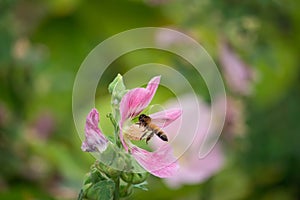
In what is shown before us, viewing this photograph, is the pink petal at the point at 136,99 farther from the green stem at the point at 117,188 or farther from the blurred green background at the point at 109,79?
the blurred green background at the point at 109,79

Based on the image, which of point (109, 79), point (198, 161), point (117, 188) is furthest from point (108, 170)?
point (109, 79)

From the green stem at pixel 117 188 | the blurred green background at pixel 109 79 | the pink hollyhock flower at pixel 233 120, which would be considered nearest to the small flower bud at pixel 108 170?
the green stem at pixel 117 188

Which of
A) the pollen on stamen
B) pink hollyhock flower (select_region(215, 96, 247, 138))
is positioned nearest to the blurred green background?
pink hollyhock flower (select_region(215, 96, 247, 138))

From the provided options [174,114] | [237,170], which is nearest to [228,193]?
[237,170]

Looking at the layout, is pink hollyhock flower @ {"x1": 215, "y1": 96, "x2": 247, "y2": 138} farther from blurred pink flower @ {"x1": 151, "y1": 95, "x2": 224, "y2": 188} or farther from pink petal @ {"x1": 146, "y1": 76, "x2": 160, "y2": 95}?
pink petal @ {"x1": 146, "y1": 76, "x2": 160, "y2": 95}

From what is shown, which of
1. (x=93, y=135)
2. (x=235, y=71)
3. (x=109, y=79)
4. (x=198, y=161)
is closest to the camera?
(x=93, y=135)

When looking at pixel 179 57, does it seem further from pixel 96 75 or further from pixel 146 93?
pixel 146 93

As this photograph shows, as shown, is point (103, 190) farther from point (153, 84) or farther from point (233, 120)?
point (233, 120)
